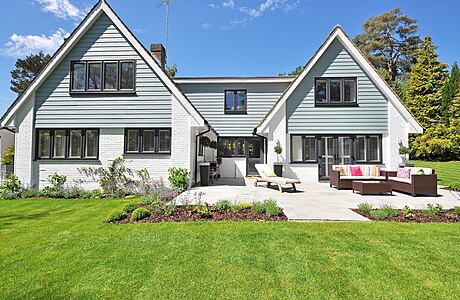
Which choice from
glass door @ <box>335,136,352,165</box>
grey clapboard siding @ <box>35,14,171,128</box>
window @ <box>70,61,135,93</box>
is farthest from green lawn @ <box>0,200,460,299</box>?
glass door @ <box>335,136,352,165</box>

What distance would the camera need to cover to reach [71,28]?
11.7 meters

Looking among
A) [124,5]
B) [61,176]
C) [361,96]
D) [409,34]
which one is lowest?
[61,176]

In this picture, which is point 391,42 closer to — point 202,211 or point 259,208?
point 259,208

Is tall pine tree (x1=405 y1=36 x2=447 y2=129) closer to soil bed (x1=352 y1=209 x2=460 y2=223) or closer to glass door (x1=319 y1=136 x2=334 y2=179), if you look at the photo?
glass door (x1=319 y1=136 x2=334 y2=179)

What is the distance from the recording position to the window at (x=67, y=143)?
11.9 m

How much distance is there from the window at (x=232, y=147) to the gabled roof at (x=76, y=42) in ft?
21.0

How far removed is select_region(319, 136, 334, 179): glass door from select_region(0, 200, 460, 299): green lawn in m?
8.73

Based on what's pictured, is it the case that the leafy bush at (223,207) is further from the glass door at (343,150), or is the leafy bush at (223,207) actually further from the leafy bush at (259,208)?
the glass door at (343,150)

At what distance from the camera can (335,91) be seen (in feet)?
47.6

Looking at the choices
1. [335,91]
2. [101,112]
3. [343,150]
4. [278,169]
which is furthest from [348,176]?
[101,112]

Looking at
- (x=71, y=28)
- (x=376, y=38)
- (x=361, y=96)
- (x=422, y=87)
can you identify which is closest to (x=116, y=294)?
(x=71, y=28)

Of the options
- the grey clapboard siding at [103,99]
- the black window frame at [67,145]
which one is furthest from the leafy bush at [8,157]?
the grey clapboard siding at [103,99]

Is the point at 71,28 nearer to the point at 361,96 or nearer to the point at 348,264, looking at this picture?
the point at 348,264

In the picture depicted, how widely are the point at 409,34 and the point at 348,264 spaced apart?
46.7m
